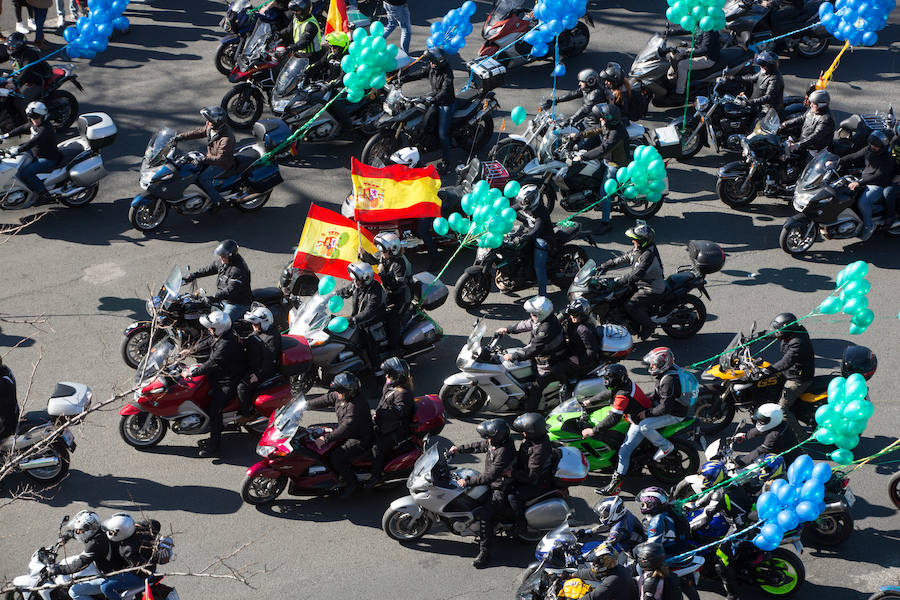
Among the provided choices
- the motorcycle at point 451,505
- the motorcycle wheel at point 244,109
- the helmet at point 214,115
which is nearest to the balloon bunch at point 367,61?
the helmet at point 214,115

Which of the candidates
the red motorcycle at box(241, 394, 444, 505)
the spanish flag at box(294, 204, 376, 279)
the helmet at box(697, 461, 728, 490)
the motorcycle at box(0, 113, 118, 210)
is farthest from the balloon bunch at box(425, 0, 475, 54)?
the helmet at box(697, 461, 728, 490)

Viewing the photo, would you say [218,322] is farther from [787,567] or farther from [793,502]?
[787,567]

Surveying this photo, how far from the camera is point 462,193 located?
14742 mm

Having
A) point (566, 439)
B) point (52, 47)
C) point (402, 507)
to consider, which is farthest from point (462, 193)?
point (52, 47)

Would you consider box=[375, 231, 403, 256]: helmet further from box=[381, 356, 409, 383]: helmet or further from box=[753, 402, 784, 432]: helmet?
box=[753, 402, 784, 432]: helmet

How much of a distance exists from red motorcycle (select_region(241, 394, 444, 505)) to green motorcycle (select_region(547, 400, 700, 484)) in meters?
1.51

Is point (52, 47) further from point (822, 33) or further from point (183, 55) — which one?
point (822, 33)

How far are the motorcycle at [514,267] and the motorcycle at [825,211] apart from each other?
3.23 metres

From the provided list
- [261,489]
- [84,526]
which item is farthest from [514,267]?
[84,526]

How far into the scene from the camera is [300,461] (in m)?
10.6

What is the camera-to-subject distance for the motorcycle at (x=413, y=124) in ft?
53.5

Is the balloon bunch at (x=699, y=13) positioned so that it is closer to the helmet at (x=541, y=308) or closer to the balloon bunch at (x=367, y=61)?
the balloon bunch at (x=367, y=61)

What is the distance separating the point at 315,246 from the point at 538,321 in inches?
117

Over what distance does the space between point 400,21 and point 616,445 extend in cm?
1072
